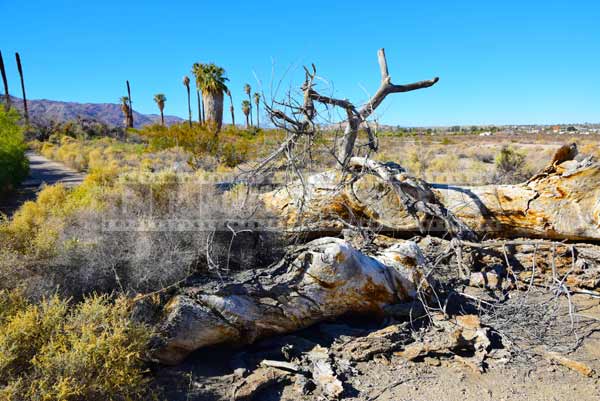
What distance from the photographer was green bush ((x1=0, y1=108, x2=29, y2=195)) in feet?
31.0

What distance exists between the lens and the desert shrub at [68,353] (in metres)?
2.08

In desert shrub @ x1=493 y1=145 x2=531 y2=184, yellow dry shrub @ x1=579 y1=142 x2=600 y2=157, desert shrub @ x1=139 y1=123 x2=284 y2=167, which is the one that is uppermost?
desert shrub @ x1=139 y1=123 x2=284 y2=167

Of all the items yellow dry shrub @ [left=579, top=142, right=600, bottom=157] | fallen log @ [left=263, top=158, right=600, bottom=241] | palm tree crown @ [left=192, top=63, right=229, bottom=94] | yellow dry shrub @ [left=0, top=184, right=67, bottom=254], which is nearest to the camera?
yellow dry shrub @ [left=0, top=184, right=67, bottom=254]

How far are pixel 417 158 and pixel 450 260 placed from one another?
10.9 metres

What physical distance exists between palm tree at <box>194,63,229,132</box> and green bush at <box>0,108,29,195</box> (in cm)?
1014

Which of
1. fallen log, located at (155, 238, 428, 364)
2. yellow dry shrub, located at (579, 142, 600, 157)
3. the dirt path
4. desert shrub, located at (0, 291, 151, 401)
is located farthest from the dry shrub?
yellow dry shrub, located at (579, 142, 600, 157)

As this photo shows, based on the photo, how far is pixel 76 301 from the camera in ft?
9.76

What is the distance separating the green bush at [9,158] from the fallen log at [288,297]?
8987 millimetres

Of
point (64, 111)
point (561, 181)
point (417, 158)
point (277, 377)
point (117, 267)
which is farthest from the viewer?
point (64, 111)

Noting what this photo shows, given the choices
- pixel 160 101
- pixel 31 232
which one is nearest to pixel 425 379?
pixel 31 232

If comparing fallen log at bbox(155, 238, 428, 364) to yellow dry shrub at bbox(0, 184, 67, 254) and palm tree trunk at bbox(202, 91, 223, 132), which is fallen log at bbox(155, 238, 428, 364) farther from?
palm tree trunk at bbox(202, 91, 223, 132)

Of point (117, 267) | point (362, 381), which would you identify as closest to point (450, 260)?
point (362, 381)

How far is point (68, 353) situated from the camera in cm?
218

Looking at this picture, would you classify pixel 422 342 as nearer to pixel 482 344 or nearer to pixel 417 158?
pixel 482 344
